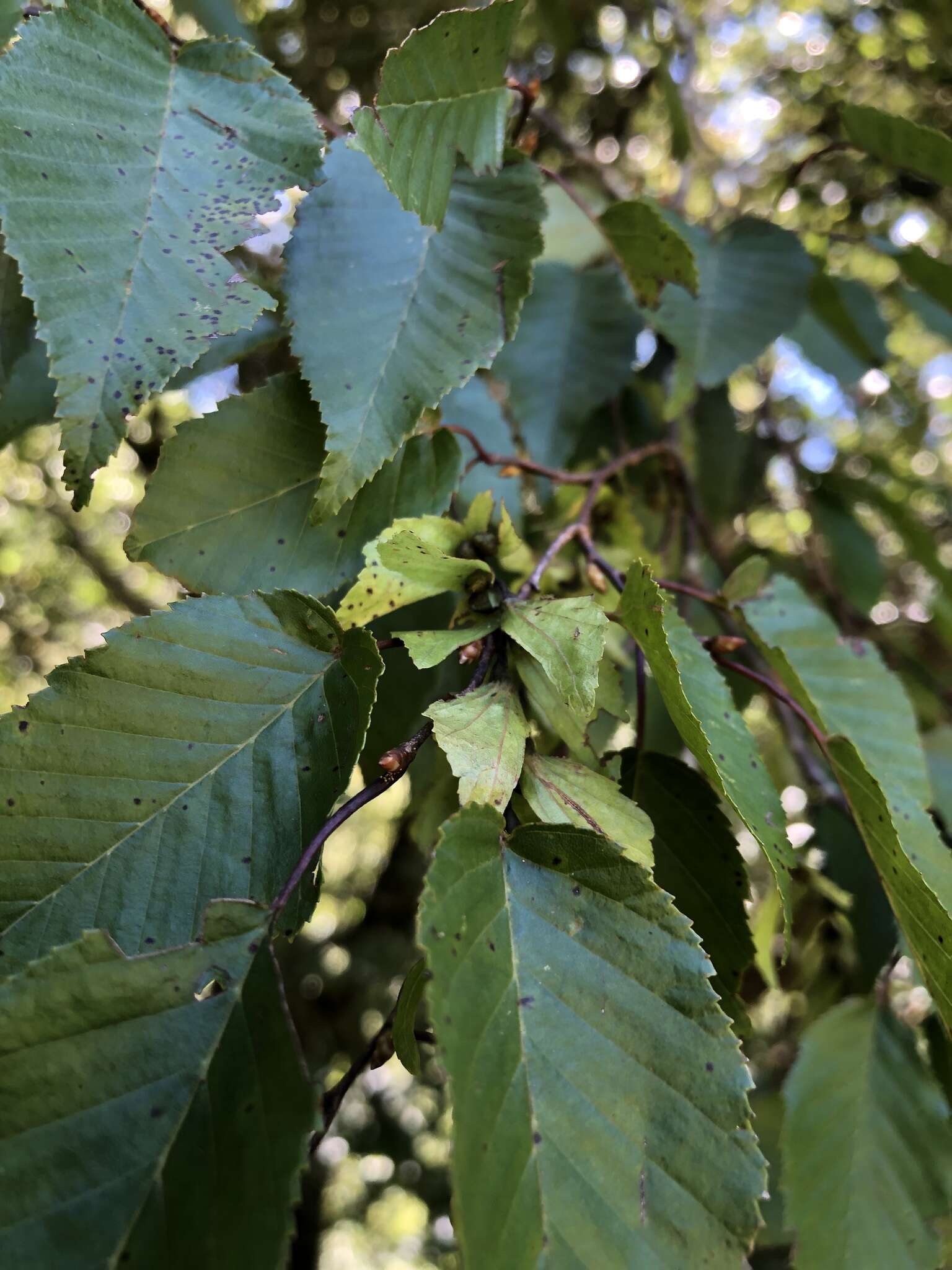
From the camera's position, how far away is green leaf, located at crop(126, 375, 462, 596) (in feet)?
1.68

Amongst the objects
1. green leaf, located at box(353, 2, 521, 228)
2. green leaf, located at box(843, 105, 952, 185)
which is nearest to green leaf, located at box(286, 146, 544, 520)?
green leaf, located at box(353, 2, 521, 228)

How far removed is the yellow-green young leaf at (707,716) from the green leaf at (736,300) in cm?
43

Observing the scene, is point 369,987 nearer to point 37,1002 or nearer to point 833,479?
point 833,479

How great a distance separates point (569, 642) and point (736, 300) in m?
0.64

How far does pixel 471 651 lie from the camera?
1.50 ft

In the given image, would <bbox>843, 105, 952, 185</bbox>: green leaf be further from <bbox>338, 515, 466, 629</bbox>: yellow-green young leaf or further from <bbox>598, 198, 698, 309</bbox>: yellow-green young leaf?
<bbox>338, 515, 466, 629</bbox>: yellow-green young leaf

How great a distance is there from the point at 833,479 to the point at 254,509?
40.0 inches

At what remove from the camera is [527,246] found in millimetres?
570

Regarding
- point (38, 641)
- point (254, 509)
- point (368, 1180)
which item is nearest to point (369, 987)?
point (368, 1180)

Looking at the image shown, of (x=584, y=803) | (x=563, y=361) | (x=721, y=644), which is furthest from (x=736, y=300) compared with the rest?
(x=584, y=803)

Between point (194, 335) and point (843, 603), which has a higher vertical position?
point (194, 335)

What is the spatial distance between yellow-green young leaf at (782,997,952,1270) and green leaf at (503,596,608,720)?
506 millimetres

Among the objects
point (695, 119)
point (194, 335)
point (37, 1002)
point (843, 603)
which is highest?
point (194, 335)

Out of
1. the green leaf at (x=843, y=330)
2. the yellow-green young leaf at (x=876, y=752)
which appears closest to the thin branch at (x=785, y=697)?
the yellow-green young leaf at (x=876, y=752)
